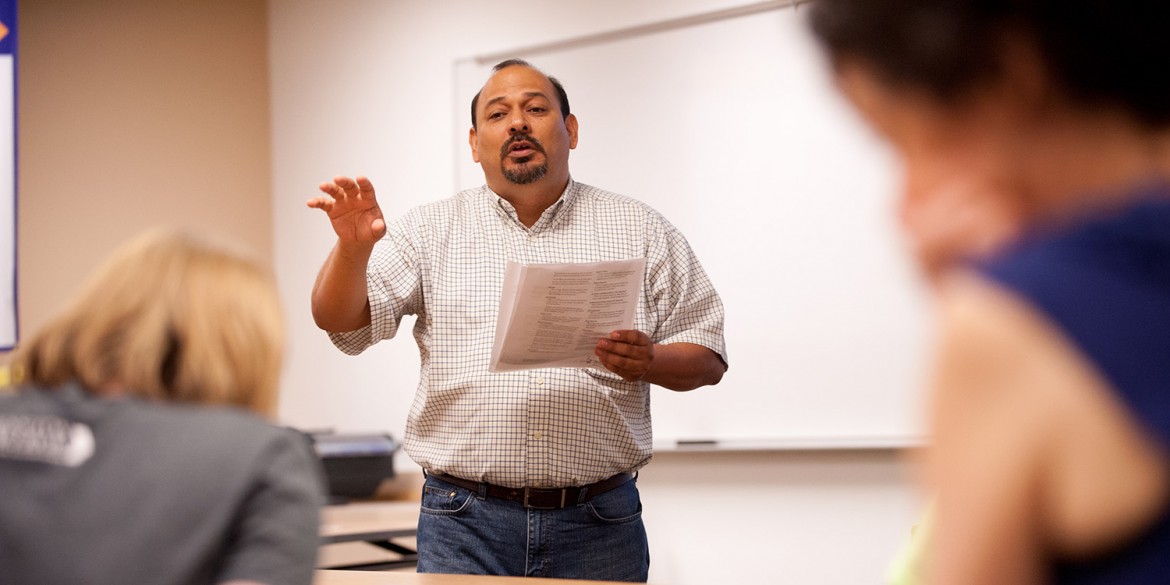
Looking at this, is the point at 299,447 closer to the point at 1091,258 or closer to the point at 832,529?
the point at 1091,258

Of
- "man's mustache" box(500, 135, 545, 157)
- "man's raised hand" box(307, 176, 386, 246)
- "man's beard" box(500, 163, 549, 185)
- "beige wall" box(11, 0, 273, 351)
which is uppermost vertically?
"beige wall" box(11, 0, 273, 351)

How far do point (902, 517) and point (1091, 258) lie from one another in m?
3.12

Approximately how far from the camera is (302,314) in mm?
4613

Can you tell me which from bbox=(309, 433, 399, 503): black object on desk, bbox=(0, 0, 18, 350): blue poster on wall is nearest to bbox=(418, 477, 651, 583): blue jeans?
bbox=(309, 433, 399, 503): black object on desk

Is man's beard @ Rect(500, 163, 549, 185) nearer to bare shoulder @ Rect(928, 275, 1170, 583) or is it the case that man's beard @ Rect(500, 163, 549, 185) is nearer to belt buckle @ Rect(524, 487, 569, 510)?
belt buckle @ Rect(524, 487, 569, 510)

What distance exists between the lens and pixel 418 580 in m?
1.75

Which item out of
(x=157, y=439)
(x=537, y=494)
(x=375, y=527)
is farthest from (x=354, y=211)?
(x=375, y=527)

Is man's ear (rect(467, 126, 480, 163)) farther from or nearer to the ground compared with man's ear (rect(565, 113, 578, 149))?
nearer to the ground

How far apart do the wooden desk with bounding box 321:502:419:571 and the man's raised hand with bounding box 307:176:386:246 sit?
115cm

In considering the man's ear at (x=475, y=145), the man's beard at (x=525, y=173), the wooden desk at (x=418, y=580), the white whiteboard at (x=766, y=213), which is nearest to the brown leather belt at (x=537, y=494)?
the wooden desk at (x=418, y=580)

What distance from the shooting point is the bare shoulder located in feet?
1.42

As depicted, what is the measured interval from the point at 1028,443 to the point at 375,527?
3072 mm

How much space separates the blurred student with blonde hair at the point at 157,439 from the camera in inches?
34.3

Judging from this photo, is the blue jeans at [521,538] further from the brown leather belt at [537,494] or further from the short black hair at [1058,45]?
the short black hair at [1058,45]
